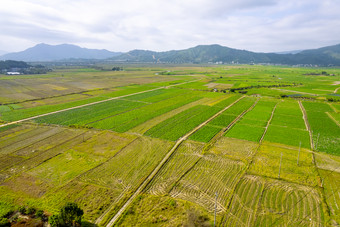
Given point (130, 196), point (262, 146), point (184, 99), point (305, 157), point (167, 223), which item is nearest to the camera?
point (167, 223)

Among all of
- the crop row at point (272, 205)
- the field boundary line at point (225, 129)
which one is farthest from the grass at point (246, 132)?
the crop row at point (272, 205)

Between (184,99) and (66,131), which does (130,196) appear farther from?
(184,99)

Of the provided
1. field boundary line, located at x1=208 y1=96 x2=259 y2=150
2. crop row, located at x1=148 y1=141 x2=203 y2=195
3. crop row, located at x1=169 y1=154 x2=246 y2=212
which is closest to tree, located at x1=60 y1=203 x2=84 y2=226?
crop row, located at x1=148 y1=141 x2=203 y2=195

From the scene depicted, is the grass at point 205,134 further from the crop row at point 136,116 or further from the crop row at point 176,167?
the crop row at point 136,116

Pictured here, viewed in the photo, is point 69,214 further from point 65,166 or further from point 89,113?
point 89,113

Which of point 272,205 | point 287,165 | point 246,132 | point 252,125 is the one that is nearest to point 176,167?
point 272,205

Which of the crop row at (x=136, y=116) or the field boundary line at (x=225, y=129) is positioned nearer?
the field boundary line at (x=225, y=129)

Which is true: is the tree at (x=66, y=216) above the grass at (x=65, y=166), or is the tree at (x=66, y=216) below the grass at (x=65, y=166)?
above

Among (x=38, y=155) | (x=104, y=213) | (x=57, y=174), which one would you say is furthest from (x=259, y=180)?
(x=38, y=155)
